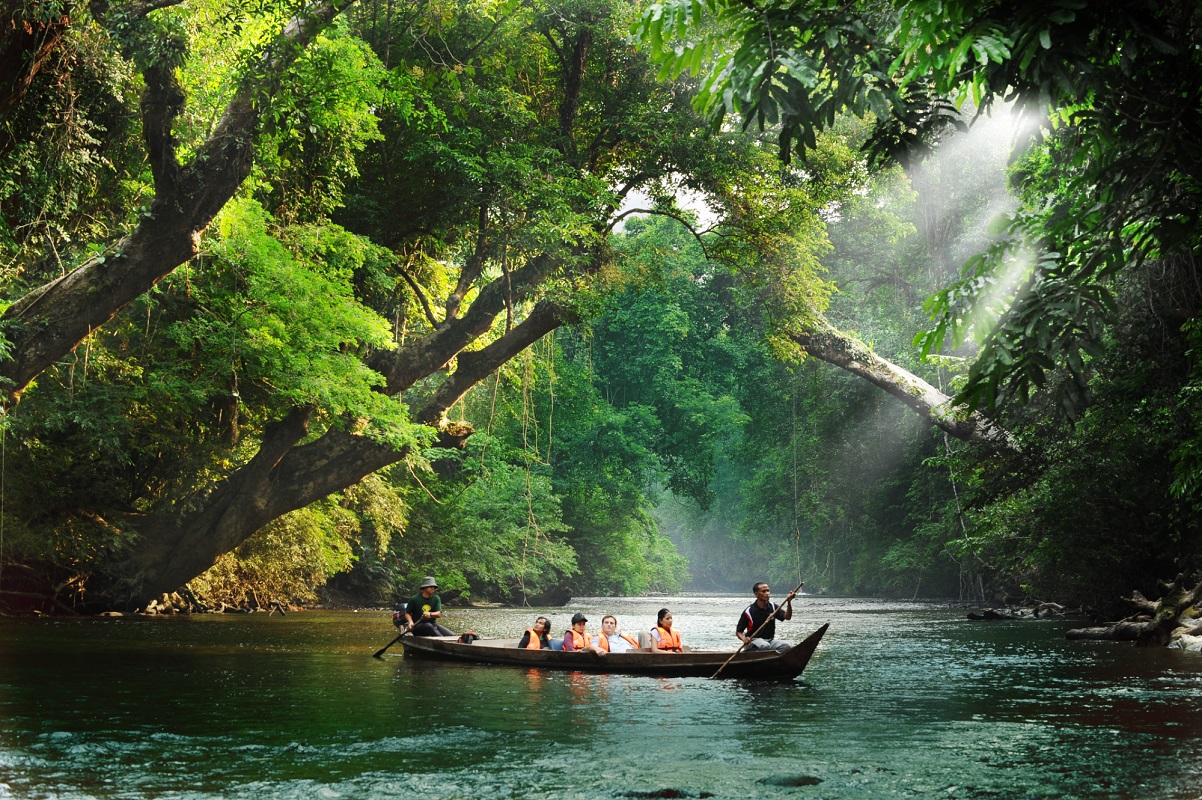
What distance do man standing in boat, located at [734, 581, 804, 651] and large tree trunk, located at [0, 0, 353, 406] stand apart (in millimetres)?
8639

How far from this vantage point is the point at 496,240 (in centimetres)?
1934

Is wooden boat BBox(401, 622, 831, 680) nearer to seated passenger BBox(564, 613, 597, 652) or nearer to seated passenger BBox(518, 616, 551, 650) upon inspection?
seated passenger BBox(518, 616, 551, 650)

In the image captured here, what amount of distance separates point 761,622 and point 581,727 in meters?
5.19

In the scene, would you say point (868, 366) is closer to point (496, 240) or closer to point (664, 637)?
point (496, 240)

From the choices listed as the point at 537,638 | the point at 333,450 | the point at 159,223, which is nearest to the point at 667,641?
the point at 537,638

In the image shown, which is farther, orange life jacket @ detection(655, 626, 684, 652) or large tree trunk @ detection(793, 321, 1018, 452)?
large tree trunk @ detection(793, 321, 1018, 452)

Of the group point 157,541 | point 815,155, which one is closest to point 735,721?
point 815,155

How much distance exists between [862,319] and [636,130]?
73.8 ft

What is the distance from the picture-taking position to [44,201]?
14.3m

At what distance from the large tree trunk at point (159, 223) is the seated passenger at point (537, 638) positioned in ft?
22.3

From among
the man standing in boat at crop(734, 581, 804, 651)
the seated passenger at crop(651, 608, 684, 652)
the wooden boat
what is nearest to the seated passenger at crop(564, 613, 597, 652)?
the wooden boat

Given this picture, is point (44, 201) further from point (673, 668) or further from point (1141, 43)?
point (1141, 43)

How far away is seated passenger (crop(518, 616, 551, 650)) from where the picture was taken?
15203 mm

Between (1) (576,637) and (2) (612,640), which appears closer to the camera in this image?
(1) (576,637)
